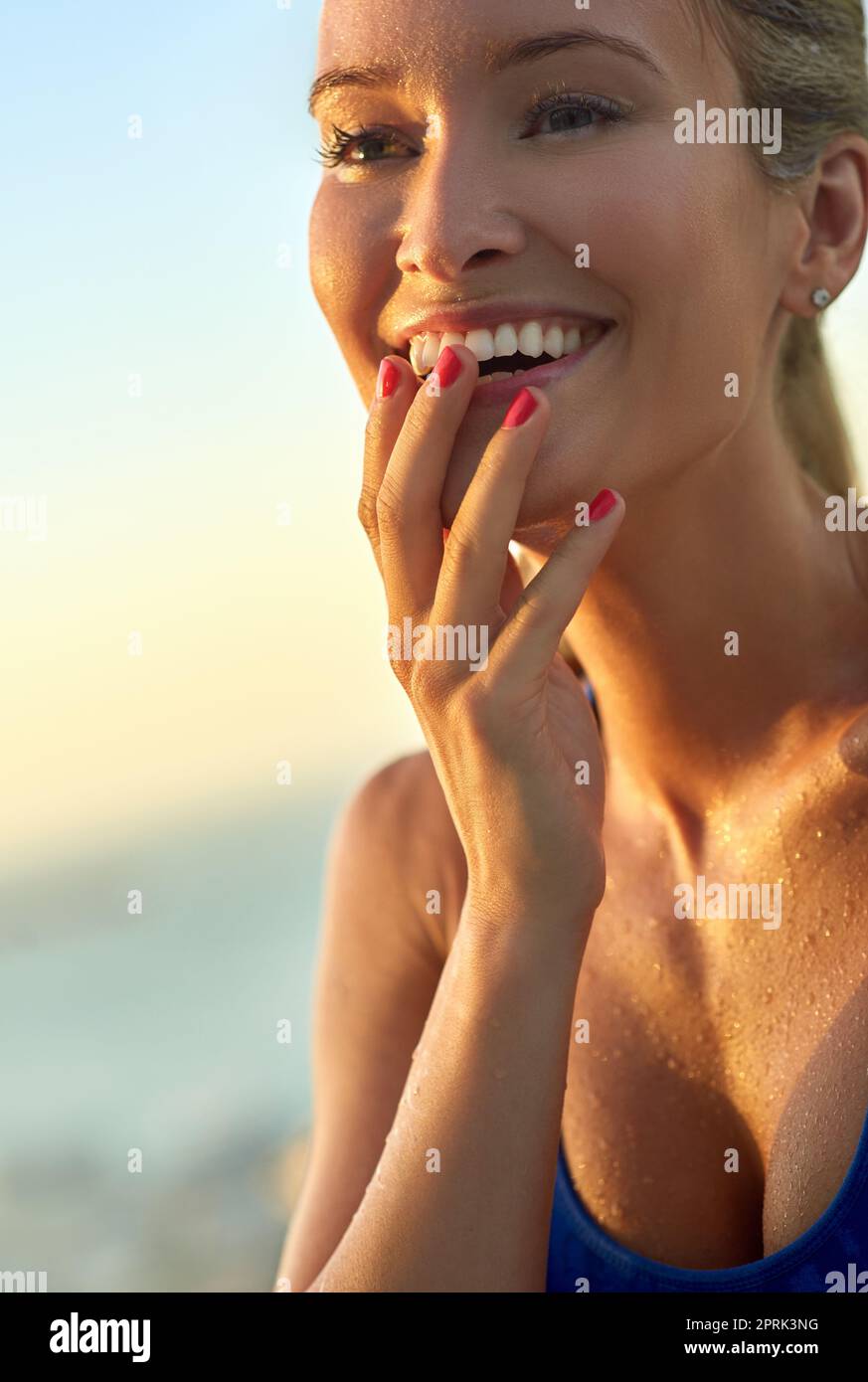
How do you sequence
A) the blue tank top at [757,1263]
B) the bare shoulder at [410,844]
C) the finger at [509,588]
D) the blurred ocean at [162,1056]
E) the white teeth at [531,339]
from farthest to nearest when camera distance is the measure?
the blurred ocean at [162,1056] < the bare shoulder at [410,844] < the finger at [509,588] < the white teeth at [531,339] < the blue tank top at [757,1263]

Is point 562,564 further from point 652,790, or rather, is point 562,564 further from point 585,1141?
point 585,1141

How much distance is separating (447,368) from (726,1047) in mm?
930

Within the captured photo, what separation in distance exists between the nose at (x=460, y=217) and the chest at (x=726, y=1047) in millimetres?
817

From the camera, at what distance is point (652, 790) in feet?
6.76

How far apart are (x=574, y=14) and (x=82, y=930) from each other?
888 cm

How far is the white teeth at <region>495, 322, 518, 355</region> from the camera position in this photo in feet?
5.32

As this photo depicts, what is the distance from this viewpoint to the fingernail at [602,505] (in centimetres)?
159

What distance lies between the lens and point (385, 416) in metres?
1.66

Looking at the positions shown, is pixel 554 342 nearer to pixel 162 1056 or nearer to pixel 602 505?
pixel 602 505

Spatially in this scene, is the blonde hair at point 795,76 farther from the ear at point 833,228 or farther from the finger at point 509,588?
the finger at point 509,588

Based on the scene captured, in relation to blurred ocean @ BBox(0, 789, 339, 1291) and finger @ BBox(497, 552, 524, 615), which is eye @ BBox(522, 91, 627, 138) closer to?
finger @ BBox(497, 552, 524, 615)

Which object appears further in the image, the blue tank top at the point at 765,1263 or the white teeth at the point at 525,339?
the white teeth at the point at 525,339

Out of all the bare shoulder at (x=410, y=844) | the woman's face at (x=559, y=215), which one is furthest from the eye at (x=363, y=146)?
the bare shoulder at (x=410, y=844)

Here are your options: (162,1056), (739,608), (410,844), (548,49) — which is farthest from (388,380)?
(162,1056)
